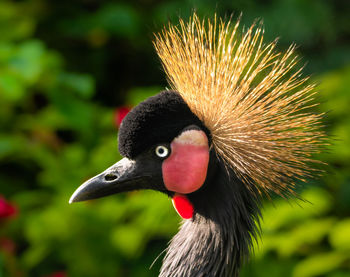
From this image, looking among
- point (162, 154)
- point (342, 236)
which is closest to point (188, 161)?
point (162, 154)

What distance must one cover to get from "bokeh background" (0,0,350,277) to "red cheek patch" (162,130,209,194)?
499mm

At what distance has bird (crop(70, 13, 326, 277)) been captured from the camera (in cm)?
113

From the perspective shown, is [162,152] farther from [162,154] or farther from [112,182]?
[112,182]

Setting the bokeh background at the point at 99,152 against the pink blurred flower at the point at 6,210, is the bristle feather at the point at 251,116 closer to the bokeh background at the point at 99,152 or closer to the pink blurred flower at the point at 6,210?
the bokeh background at the point at 99,152

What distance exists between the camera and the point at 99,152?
2156mm

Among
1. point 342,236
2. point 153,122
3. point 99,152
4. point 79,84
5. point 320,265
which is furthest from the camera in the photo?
point 99,152

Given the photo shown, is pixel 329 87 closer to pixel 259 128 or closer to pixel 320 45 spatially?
pixel 320 45

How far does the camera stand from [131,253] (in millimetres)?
2020

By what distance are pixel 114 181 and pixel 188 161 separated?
0.17 metres

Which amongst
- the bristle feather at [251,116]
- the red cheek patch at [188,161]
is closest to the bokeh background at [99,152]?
the bristle feather at [251,116]

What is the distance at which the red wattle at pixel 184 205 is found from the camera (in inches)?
46.8

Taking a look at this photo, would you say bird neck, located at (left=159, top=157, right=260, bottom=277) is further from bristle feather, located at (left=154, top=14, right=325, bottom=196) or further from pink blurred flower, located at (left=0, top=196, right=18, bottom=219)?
pink blurred flower, located at (left=0, top=196, right=18, bottom=219)

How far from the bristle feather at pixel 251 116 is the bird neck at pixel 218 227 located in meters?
0.04

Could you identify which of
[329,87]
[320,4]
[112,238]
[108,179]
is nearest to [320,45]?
[320,4]
